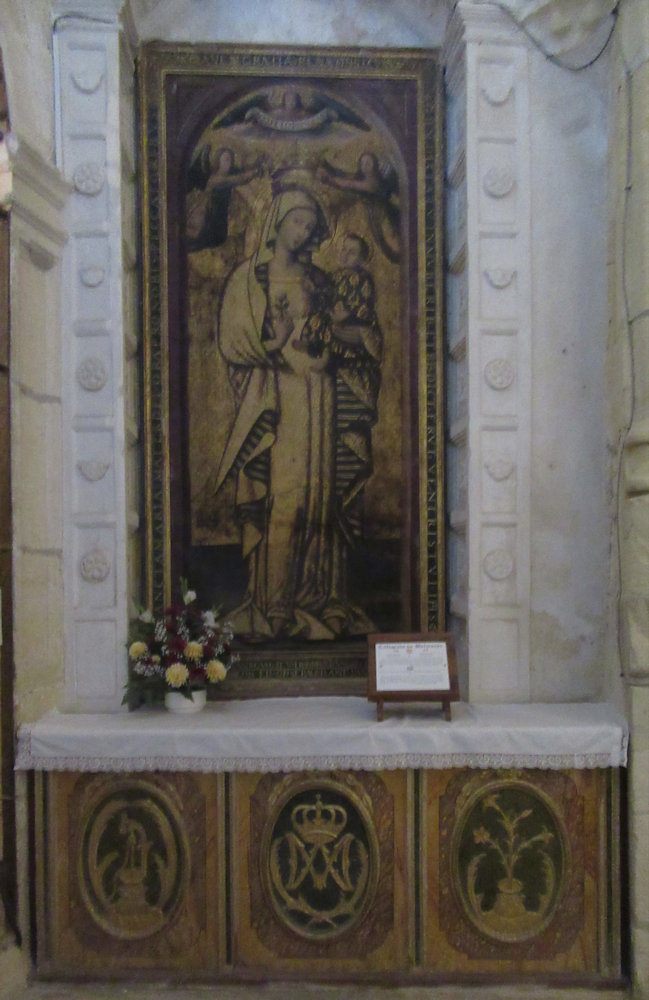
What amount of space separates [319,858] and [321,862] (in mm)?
19

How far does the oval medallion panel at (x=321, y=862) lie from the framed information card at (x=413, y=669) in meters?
0.46

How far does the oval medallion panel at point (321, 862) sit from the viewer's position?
3.48 m

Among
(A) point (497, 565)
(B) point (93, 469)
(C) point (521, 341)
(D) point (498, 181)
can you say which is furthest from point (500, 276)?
(B) point (93, 469)

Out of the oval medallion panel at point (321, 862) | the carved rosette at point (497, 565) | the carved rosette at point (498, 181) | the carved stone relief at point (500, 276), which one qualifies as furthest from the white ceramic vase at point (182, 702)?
the carved rosette at point (498, 181)

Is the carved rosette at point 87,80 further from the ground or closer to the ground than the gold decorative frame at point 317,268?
further from the ground

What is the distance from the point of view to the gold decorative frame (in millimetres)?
4230

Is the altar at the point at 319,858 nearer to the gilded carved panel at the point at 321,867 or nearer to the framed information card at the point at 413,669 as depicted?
the gilded carved panel at the point at 321,867

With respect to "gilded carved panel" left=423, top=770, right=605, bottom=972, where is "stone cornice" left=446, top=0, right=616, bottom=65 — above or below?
above

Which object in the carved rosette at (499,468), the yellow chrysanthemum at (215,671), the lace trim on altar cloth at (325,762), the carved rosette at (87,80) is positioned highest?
the carved rosette at (87,80)

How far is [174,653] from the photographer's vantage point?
148 inches

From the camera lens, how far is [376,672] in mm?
3566

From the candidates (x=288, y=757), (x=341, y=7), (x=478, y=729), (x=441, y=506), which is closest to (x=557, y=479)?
(x=441, y=506)

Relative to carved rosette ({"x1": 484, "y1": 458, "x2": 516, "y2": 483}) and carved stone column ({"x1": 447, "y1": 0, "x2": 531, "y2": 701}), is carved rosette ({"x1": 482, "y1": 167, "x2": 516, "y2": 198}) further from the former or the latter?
carved rosette ({"x1": 484, "y1": 458, "x2": 516, "y2": 483})

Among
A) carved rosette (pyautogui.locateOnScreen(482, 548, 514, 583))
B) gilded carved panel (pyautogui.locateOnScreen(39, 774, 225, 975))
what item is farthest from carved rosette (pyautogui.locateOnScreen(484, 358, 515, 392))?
gilded carved panel (pyautogui.locateOnScreen(39, 774, 225, 975))
